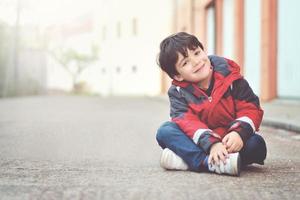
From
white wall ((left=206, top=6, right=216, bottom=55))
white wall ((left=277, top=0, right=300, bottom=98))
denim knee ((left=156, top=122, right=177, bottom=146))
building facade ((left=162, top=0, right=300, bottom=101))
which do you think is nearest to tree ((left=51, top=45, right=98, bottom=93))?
white wall ((left=206, top=6, right=216, bottom=55))

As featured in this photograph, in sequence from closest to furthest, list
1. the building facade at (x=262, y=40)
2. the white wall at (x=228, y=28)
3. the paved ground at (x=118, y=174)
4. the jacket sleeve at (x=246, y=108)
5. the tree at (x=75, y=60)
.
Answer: the paved ground at (x=118, y=174), the jacket sleeve at (x=246, y=108), the building facade at (x=262, y=40), the white wall at (x=228, y=28), the tree at (x=75, y=60)

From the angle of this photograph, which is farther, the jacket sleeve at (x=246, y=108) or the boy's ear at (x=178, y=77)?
the boy's ear at (x=178, y=77)

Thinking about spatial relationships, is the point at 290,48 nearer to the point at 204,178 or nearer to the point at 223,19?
the point at 223,19

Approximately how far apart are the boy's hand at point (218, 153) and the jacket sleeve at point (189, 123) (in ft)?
0.09

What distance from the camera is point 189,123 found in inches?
151

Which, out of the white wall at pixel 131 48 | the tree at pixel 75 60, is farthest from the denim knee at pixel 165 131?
the tree at pixel 75 60

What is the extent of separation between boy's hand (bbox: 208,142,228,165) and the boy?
0.10 feet

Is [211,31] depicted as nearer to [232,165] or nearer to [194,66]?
[194,66]

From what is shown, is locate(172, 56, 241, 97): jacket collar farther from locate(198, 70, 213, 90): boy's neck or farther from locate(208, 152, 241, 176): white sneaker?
locate(208, 152, 241, 176): white sneaker

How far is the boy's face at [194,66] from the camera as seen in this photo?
12.5ft

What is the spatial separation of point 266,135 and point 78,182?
11.9 feet

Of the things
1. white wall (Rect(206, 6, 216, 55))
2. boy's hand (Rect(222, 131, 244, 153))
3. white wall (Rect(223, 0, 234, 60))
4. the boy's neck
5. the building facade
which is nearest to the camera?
boy's hand (Rect(222, 131, 244, 153))

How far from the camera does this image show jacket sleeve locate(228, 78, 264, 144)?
3795mm

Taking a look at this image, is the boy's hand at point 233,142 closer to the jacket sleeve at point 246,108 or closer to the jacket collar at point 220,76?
the jacket sleeve at point 246,108
